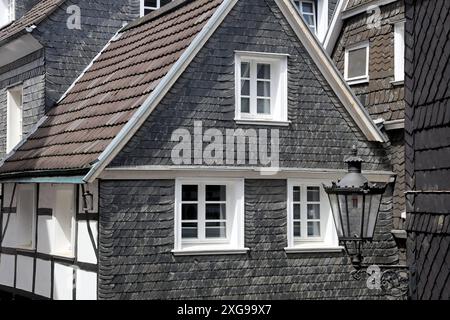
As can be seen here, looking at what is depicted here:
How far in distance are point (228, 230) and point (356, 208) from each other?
6.68 metres

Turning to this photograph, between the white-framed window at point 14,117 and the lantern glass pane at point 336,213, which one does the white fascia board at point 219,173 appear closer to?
the white-framed window at point 14,117

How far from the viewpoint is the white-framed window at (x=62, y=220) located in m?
14.6

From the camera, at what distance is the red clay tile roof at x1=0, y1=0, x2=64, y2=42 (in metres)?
16.4

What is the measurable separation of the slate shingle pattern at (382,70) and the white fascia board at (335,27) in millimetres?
636

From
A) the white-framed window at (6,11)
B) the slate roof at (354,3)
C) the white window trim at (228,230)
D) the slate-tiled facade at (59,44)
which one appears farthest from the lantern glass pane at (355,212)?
the white-framed window at (6,11)

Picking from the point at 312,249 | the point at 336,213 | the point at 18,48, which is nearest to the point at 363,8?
the point at 312,249

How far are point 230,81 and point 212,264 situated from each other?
2.85 meters

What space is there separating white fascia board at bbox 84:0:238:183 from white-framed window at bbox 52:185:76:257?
2.14 m

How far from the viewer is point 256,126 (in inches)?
554

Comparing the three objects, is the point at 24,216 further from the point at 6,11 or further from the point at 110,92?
the point at 6,11

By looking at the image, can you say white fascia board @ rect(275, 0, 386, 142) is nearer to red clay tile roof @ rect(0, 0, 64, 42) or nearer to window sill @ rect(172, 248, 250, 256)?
window sill @ rect(172, 248, 250, 256)
